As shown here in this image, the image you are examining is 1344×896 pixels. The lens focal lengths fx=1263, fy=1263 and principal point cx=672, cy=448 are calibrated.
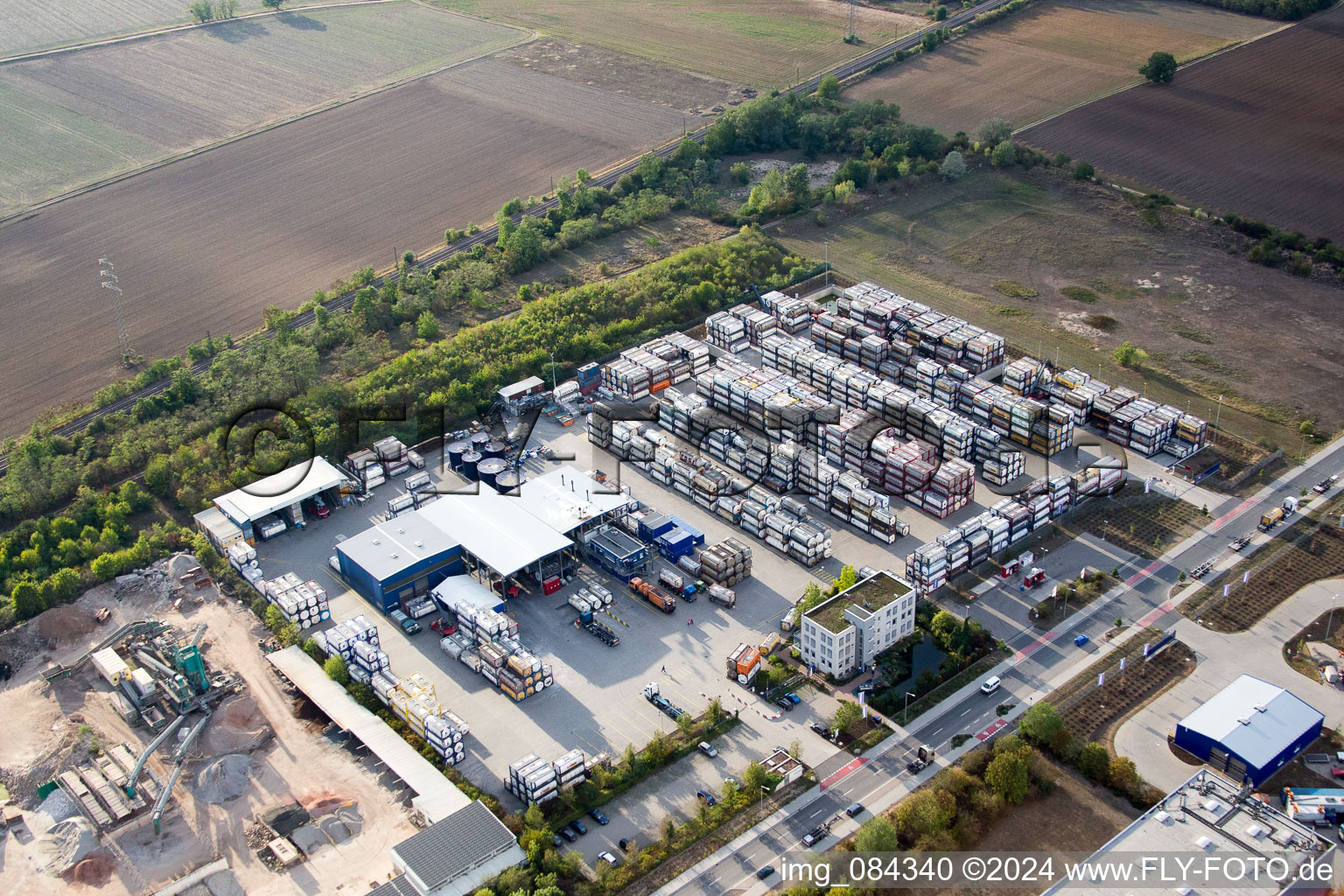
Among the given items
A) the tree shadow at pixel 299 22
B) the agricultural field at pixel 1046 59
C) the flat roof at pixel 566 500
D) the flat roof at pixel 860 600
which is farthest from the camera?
the tree shadow at pixel 299 22

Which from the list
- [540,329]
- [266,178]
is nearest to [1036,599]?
[540,329]

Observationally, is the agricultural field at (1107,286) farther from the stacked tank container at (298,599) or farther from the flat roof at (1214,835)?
the stacked tank container at (298,599)

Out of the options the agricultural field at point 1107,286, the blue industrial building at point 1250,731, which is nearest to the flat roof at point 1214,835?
the blue industrial building at point 1250,731

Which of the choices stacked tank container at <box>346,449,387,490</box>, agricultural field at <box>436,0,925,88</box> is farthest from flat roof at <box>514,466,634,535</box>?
agricultural field at <box>436,0,925,88</box>

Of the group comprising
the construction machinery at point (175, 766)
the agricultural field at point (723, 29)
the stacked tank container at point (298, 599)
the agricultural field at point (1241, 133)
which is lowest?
the construction machinery at point (175, 766)

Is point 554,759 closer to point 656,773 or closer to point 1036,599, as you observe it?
point 656,773

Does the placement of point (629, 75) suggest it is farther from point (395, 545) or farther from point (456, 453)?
point (395, 545)
